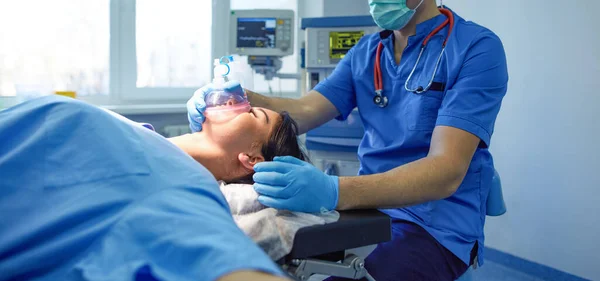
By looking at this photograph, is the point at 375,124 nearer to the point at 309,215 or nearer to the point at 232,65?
the point at 232,65

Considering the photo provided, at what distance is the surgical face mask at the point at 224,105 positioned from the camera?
1457mm

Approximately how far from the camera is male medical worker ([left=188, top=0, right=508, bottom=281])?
4.12 feet

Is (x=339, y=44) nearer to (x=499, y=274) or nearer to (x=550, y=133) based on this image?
(x=550, y=133)

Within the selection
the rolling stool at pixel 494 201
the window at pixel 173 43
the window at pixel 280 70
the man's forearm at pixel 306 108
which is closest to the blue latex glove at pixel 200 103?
the man's forearm at pixel 306 108

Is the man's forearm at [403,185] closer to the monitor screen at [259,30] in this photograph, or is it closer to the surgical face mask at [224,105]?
the surgical face mask at [224,105]

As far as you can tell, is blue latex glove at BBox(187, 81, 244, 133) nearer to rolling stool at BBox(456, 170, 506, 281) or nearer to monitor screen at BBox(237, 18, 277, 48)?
rolling stool at BBox(456, 170, 506, 281)

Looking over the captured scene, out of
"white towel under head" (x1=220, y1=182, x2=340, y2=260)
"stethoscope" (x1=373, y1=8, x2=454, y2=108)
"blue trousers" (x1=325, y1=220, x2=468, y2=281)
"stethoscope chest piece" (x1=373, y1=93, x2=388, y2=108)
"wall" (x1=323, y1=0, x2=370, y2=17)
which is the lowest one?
"blue trousers" (x1=325, y1=220, x2=468, y2=281)

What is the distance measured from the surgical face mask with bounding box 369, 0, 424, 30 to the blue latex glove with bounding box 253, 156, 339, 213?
72 cm

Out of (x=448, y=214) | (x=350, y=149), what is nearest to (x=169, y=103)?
(x=350, y=149)

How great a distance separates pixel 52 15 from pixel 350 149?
5.96 ft

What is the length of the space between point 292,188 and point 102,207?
43cm

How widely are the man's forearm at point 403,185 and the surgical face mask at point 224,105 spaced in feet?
1.26

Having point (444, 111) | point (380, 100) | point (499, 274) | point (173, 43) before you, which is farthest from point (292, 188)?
point (173, 43)

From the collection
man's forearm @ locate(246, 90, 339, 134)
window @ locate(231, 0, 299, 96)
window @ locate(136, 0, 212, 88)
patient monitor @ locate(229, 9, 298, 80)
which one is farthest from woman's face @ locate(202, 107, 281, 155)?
window @ locate(231, 0, 299, 96)
